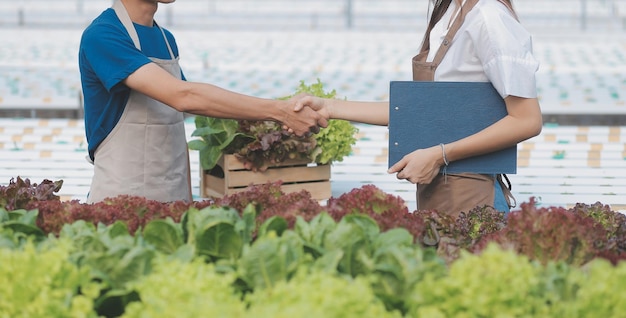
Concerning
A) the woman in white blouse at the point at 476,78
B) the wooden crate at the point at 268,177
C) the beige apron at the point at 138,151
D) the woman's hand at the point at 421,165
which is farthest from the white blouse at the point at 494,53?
the wooden crate at the point at 268,177

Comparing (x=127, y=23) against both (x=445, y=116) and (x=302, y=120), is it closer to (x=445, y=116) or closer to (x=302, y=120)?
(x=302, y=120)

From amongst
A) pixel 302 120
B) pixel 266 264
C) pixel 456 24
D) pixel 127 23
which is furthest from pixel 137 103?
pixel 266 264

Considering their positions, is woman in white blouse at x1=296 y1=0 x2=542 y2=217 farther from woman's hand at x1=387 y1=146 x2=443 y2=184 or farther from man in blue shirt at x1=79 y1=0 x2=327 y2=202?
man in blue shirt at x1=79 y1=0 x2=327 y2=202

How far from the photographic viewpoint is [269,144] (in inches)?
190

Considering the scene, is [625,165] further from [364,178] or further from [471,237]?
[471,237]

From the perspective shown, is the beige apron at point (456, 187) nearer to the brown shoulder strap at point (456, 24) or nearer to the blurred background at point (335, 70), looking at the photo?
the brown shoulder strap at point (456, 24)

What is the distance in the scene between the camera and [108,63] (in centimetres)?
335

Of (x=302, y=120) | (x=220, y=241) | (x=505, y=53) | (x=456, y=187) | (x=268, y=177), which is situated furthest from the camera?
(x=268, y=177)

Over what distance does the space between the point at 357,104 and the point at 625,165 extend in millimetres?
2406

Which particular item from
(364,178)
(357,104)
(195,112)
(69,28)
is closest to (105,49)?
(195,112)

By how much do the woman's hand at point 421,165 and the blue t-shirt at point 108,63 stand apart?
0.96m

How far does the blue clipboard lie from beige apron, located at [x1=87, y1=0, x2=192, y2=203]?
33.7 inches

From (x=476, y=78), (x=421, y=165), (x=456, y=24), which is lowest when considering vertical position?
(x=421, y=165)

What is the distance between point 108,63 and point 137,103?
23cm
